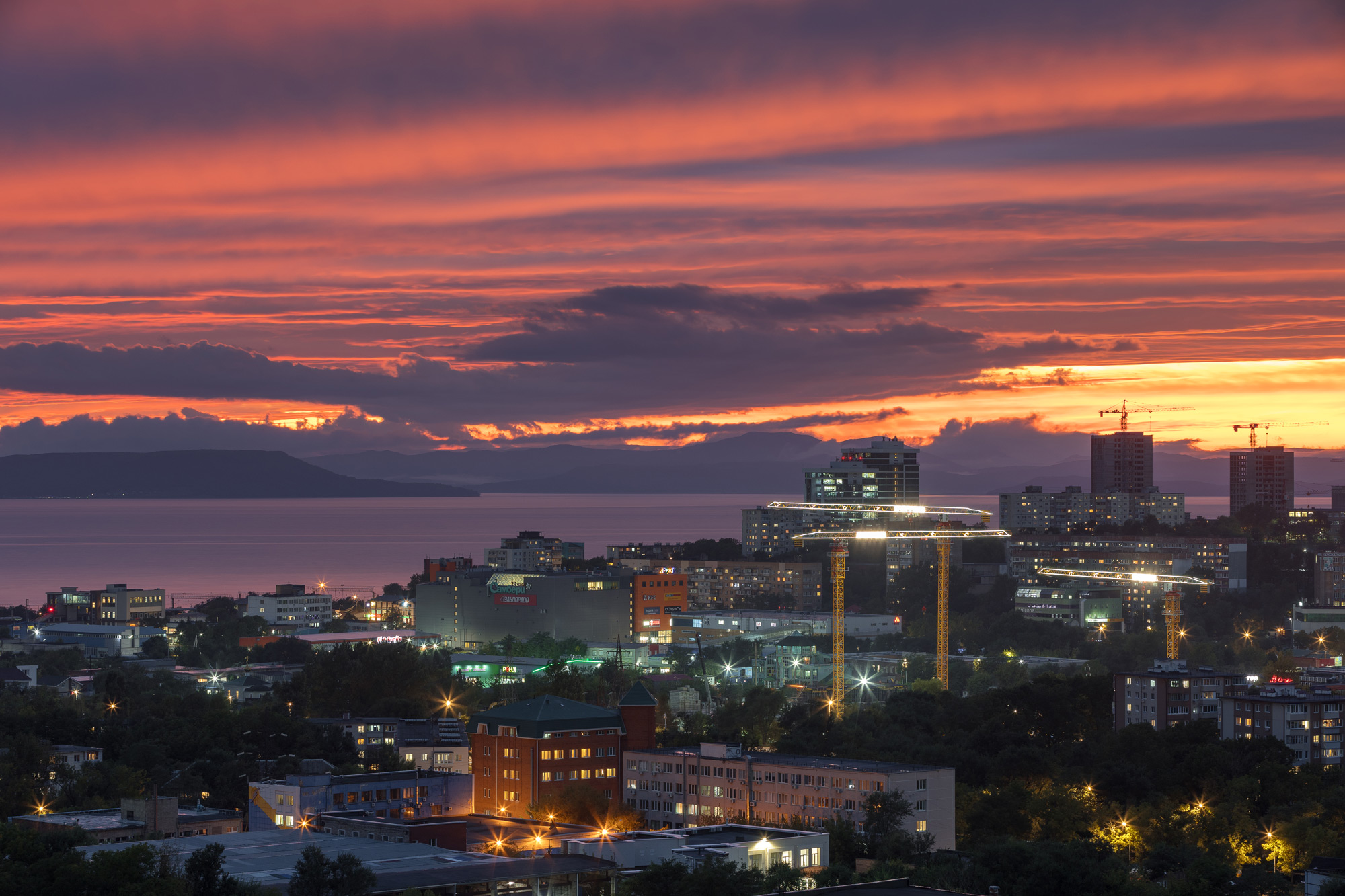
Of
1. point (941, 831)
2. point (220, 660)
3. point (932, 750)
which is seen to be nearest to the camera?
point (941, 831)

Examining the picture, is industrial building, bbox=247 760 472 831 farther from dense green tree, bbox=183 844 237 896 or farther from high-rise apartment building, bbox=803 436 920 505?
high-rise apartment building, bbox=803 436 920 505

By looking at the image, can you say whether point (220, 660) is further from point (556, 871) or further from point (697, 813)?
point (556, 871)

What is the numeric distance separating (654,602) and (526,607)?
22.0 feet

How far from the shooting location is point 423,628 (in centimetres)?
8625

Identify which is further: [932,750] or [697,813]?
[932,750]

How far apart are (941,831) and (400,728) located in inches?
682

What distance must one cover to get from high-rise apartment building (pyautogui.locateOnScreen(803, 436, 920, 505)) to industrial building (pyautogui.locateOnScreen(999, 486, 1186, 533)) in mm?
7610

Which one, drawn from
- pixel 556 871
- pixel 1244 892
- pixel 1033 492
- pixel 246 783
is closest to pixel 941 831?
pixel 1244 892

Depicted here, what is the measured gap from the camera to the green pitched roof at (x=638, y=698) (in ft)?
135

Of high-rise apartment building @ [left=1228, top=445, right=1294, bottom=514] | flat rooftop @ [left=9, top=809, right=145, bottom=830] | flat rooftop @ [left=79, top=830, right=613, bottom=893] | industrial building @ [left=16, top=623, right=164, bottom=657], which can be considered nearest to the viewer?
flat rooftop @ [left=79, top=830, right=613, bottom=893]

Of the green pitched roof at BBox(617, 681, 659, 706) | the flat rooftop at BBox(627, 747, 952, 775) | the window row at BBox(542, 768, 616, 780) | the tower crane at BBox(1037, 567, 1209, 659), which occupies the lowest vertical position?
the window row at BBox(542, 768, 616, 780)

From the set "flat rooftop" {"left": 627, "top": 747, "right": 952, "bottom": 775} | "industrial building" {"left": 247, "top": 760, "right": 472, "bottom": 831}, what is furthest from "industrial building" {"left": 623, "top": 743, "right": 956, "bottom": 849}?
"industrial building" {"left": 247, "top": 760, "right": 472, "bottom": 831}

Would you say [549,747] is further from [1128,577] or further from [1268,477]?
[1268,477]

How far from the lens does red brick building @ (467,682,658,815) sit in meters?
39.7
